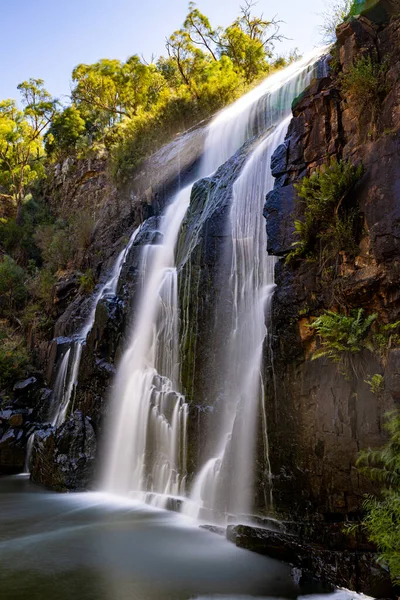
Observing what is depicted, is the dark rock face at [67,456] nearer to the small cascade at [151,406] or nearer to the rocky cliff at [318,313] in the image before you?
the rocky cliff at [318,313]

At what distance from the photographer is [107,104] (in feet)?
100

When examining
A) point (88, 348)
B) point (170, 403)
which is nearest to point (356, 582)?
point (170, 403)

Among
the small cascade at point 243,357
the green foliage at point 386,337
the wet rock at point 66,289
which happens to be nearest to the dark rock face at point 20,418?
the wet rock at point 66,289

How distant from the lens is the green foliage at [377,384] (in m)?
6.16

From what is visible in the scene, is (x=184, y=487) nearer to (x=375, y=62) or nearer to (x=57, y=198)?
(x=375, y=62)

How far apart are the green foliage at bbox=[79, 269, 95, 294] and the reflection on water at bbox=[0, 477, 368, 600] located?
35.8 feet

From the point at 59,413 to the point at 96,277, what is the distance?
6.33m

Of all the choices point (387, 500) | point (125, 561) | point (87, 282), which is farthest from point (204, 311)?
point (87, 282)

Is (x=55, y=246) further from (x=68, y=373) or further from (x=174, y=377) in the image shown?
(x=174, y=377)

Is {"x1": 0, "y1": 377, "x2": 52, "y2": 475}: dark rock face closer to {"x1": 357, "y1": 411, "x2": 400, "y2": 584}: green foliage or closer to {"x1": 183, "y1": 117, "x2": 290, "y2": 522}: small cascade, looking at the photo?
{"x1": 183, "y1": 117, "x2": 290, "y2": 522}: small cascade

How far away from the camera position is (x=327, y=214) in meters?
7.46

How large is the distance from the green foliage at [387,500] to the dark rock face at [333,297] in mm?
267

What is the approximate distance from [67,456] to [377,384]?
9.44 m

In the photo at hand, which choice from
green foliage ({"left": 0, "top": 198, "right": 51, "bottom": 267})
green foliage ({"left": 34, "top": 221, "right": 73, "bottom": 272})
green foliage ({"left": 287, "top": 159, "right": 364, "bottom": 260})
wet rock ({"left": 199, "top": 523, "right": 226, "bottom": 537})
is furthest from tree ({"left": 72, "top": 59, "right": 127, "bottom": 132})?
wet rock ({"left": 199, "top": 523, "right": 226, "bottom": 537})
